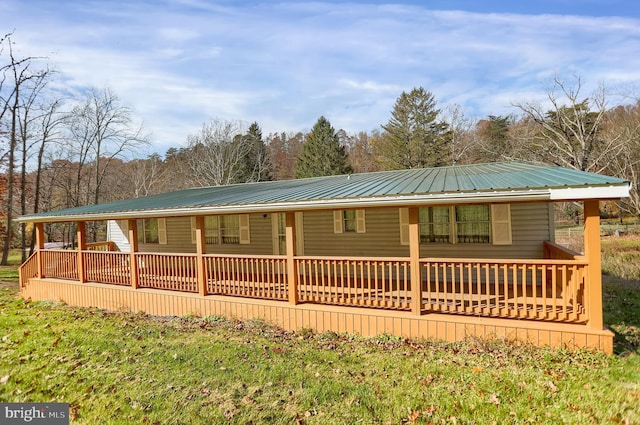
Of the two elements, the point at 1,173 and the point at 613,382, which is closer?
the point at 613,382

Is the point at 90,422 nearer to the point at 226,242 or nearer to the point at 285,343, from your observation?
the point at 285,343

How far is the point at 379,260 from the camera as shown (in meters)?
6.77

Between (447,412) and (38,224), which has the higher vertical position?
(38,224)

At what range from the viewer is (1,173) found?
2162cm

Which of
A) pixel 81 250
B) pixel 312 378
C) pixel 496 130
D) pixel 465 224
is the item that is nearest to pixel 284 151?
pixel 496 130

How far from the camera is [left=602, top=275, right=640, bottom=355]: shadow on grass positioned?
5.99 meters

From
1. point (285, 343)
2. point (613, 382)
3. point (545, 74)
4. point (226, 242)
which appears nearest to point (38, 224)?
point (226, 242)

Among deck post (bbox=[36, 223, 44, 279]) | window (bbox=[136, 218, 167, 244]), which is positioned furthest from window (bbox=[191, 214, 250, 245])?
deck post (bbox=[36, 223, 44, 279])

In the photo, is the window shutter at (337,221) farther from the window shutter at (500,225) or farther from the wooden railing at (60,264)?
the wooden railing at (60,264)

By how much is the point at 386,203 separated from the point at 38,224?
1231cm

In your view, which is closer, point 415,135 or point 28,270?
point 28,270

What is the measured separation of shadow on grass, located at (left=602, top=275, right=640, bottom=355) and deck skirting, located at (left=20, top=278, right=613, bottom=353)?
98 centimetres

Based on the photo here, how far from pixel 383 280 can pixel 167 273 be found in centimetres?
641

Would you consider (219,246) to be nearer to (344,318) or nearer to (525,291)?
(344,318)
